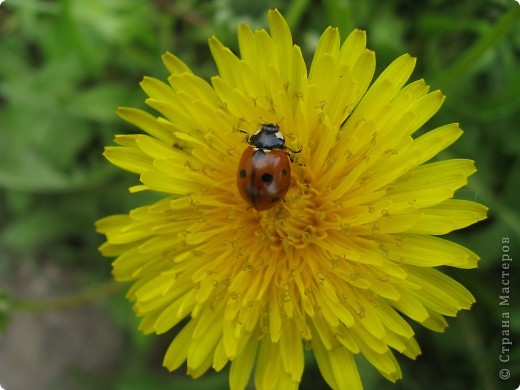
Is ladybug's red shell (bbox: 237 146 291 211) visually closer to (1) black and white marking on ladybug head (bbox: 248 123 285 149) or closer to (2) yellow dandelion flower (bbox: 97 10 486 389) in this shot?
(1) black and white marking on ladybug head (bbox: 248 123 285 149)

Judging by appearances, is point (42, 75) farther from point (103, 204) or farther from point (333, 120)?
point (333, 120)

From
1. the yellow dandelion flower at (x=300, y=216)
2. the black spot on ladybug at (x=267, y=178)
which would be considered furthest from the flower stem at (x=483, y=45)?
the black spot on ladybug at (x=267, y=178)

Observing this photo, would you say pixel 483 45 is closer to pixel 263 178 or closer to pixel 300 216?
pixel 300 216

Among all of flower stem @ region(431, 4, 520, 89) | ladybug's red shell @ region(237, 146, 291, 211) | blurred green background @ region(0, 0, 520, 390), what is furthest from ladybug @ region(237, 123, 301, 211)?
flower stem @ region(431, 4, 520, 89)

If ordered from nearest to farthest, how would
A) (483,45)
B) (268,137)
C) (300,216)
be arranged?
(268,137) < (300,216) < (483,45)

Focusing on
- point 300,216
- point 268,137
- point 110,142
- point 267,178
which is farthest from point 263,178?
point 110,142
